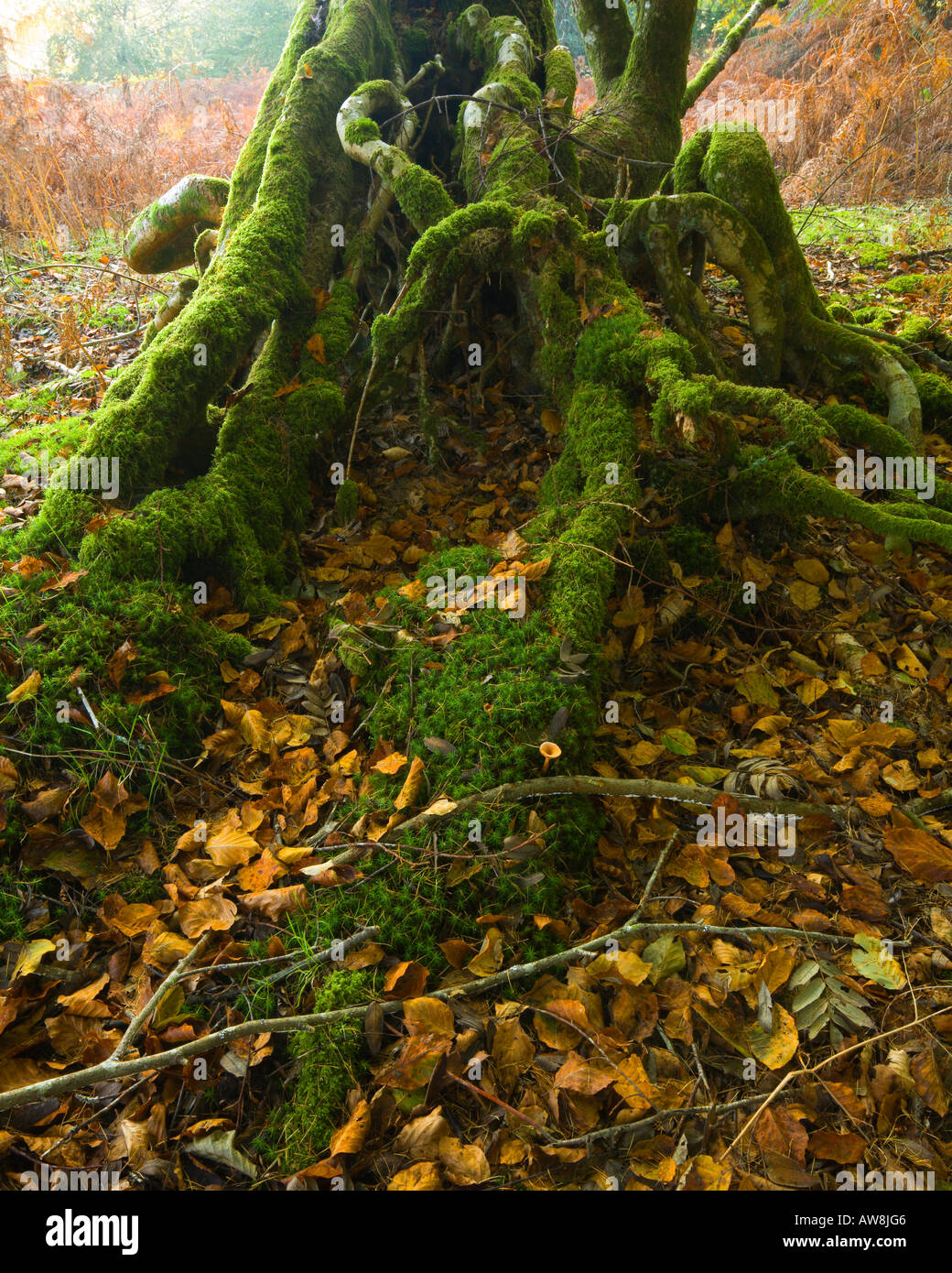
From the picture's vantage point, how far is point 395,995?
2137 millimetres

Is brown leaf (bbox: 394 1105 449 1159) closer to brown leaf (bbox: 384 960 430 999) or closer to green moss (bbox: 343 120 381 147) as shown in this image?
brown leaf (bbox: 384 960 430 999)

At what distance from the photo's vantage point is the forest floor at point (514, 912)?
194 cm

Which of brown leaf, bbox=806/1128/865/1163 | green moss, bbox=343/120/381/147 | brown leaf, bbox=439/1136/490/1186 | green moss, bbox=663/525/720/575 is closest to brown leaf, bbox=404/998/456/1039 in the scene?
brown leaf, bbox=439/1136/490/1186

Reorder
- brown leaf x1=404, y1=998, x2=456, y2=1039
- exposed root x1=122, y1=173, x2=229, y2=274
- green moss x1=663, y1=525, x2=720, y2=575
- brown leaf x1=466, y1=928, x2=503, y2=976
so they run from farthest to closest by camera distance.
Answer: exposed root x1=122, y1=173, x2=229, y2=274, green moss x1=663, y1=525, x2=720, y2=575, brown leaf x1=466, y1=928, x2=503, y2=976, brown leaf x1=404, y1=998, x2=456, y2=1039

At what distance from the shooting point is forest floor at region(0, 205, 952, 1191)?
1.94 m

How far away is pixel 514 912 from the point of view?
232 centimetres

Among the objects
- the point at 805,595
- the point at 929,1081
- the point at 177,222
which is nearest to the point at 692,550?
the point at 805,595

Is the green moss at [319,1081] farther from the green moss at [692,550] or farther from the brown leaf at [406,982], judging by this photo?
the green moss at [692,550]

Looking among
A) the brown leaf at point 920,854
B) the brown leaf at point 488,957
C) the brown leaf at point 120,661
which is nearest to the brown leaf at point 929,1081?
the brown leaf at point 920,854

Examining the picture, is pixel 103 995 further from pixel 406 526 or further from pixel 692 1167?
pixel 406 526

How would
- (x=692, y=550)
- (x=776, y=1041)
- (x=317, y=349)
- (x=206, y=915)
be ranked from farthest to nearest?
1. (x=317, y=349)
2. (x=692, y=550)
3. (x=206, y=915)
4. (x=776, y=1041)

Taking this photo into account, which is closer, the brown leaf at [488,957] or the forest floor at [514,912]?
the forest floor at [514,912]

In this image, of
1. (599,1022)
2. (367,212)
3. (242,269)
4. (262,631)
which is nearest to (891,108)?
(367,212)

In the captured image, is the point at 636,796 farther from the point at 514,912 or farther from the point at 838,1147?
the point at 838,1147
